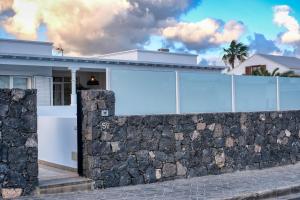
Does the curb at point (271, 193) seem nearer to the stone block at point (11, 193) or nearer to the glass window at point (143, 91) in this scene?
the glass window at point (143, 91)

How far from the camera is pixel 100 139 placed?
10.1m

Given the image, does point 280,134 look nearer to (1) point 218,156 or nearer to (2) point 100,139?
(1) point 218,156

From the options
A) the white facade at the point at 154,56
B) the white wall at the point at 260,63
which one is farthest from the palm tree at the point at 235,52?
the white facade at the point at 154,56

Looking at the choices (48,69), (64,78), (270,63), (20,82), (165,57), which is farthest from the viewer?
(270,63)

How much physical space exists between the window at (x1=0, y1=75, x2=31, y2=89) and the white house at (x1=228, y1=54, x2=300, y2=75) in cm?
3412

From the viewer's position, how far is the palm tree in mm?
73706

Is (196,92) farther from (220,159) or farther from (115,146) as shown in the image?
(115,146)

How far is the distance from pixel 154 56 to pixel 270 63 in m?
27.2

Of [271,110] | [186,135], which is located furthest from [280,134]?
[186,135]

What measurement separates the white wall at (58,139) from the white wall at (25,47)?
11.0m

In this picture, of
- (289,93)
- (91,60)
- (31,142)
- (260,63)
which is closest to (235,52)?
(260,63)

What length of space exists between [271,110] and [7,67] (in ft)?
40.3

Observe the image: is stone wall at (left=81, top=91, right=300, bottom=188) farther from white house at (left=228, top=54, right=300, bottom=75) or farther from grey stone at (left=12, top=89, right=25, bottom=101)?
white house at (left=228, top=54, right=300, bottom=75)

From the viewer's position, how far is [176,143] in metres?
11.4
